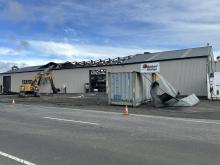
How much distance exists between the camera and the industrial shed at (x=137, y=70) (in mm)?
38188

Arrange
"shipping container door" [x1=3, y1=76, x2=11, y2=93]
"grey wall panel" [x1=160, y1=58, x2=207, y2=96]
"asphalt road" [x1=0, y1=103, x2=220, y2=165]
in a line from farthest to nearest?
"shipping container door" [x1=3, y1=76, x2=11, y2=93] → "grey wall panel" [x1=160, y1=58, x2=207, y2=96] → "asphalt road" [x1=0, y1=103, x2=220, y2=165]

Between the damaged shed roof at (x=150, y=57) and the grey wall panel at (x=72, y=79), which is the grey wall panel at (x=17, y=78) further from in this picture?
the grey wall panel at (x=72, y=79)

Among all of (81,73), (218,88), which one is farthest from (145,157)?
(81,73)

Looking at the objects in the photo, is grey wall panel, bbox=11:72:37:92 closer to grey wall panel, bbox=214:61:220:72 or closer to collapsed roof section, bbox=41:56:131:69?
collapsed roof section, bbox=41:56:131:69

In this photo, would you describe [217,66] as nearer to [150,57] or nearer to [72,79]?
[150,57]

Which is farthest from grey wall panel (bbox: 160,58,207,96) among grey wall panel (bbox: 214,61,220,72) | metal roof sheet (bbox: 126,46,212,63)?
grey wall panel (bbox: 214,61,220,72)

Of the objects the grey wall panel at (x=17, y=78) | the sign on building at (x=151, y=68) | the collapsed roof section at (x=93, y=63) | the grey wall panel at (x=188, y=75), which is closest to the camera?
the sign on building at (x=151, y=68)

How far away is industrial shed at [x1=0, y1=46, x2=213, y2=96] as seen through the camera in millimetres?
38188

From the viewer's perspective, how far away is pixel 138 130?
1243cm

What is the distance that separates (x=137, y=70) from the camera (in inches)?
1752

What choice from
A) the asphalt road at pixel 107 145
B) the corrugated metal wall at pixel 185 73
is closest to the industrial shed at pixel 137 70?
the corrugated metal wall at pixel 185 73

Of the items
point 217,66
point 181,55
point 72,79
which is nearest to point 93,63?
point 72,79

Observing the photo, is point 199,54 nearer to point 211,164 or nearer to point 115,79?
point 115,79

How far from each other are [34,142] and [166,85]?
58.8ft
